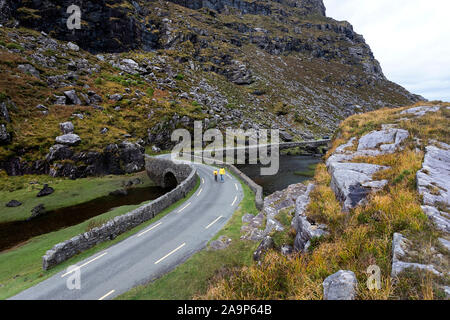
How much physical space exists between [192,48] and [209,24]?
36.2 m

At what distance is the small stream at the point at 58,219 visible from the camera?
17.4 meters

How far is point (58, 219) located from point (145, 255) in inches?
641

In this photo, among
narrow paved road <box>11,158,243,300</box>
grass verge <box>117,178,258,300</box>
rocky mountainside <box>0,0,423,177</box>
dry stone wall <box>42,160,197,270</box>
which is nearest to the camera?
grass verge <box>117,178,258,300</box>

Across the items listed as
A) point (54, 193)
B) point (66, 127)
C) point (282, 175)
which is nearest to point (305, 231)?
point (282, 175)

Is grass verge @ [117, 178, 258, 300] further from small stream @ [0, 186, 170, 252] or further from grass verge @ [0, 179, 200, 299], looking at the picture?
small stream @ [0, 186, 170, 252]

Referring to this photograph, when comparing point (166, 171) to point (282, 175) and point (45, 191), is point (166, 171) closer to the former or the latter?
point (45, 191)

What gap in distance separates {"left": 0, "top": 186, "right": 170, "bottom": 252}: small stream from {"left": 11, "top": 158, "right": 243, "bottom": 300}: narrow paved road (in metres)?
11.2

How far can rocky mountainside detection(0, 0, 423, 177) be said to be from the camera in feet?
126

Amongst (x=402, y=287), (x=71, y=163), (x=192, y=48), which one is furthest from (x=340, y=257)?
(x=192, y=48)

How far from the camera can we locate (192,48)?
9994 centimetres

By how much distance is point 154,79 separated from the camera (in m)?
73.7

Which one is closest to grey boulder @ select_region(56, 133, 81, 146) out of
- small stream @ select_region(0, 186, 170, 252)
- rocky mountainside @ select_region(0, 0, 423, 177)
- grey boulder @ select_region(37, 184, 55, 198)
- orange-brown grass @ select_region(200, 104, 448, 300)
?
rocky mountainside @ select_region(0, 0, 423, 177)

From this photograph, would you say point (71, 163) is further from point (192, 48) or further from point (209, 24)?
point (209, 24)

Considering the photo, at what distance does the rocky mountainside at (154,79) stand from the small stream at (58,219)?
14141 mm
